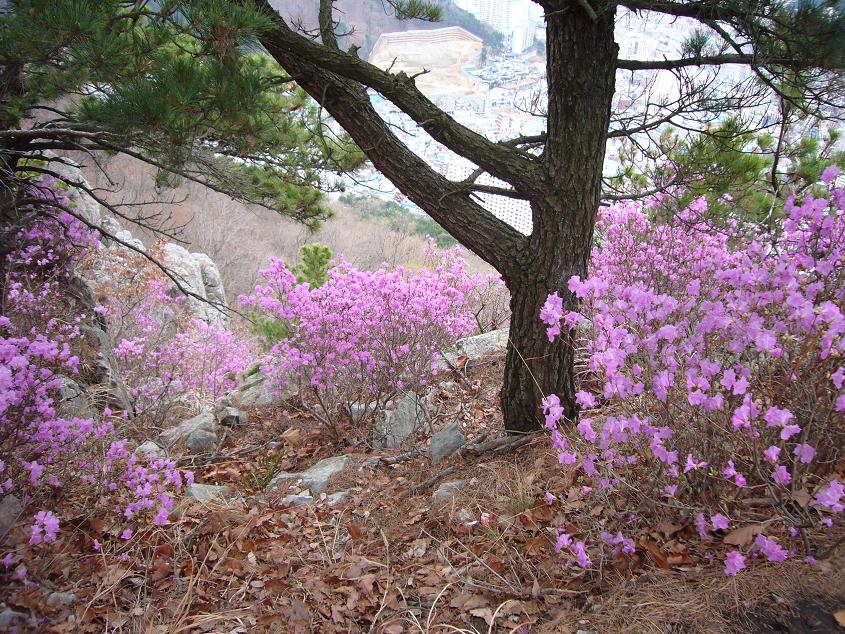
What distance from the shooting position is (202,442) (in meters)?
4.76

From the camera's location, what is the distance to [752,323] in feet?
5.38

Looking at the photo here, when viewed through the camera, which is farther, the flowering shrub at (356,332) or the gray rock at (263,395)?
the gray rock at (263,395)

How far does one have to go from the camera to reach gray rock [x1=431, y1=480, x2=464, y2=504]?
2.83m

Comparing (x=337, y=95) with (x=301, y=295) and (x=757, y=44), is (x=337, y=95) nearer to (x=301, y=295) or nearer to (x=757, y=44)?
(x=301, y=295)

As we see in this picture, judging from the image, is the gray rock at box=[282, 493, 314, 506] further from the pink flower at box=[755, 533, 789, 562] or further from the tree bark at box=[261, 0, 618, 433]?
the pink flower at box=[755, 533, 789, 562]

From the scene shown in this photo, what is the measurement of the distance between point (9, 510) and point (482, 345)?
4.44m

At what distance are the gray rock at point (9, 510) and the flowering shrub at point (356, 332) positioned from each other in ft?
7.18

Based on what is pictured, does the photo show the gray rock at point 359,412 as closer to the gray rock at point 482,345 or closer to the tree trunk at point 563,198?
the gray rock at point 482,345

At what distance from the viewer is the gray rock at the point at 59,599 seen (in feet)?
6.57

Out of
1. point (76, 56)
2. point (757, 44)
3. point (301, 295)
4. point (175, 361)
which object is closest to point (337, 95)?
point (76, 56)

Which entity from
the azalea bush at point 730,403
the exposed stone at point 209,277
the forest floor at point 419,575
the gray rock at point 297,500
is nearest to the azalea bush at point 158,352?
the gray rock at point 297,500

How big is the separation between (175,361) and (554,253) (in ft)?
20.2

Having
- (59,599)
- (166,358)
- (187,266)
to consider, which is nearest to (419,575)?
(59,599)

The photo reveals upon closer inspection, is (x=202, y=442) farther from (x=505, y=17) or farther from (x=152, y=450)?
(x=505, y=17)
